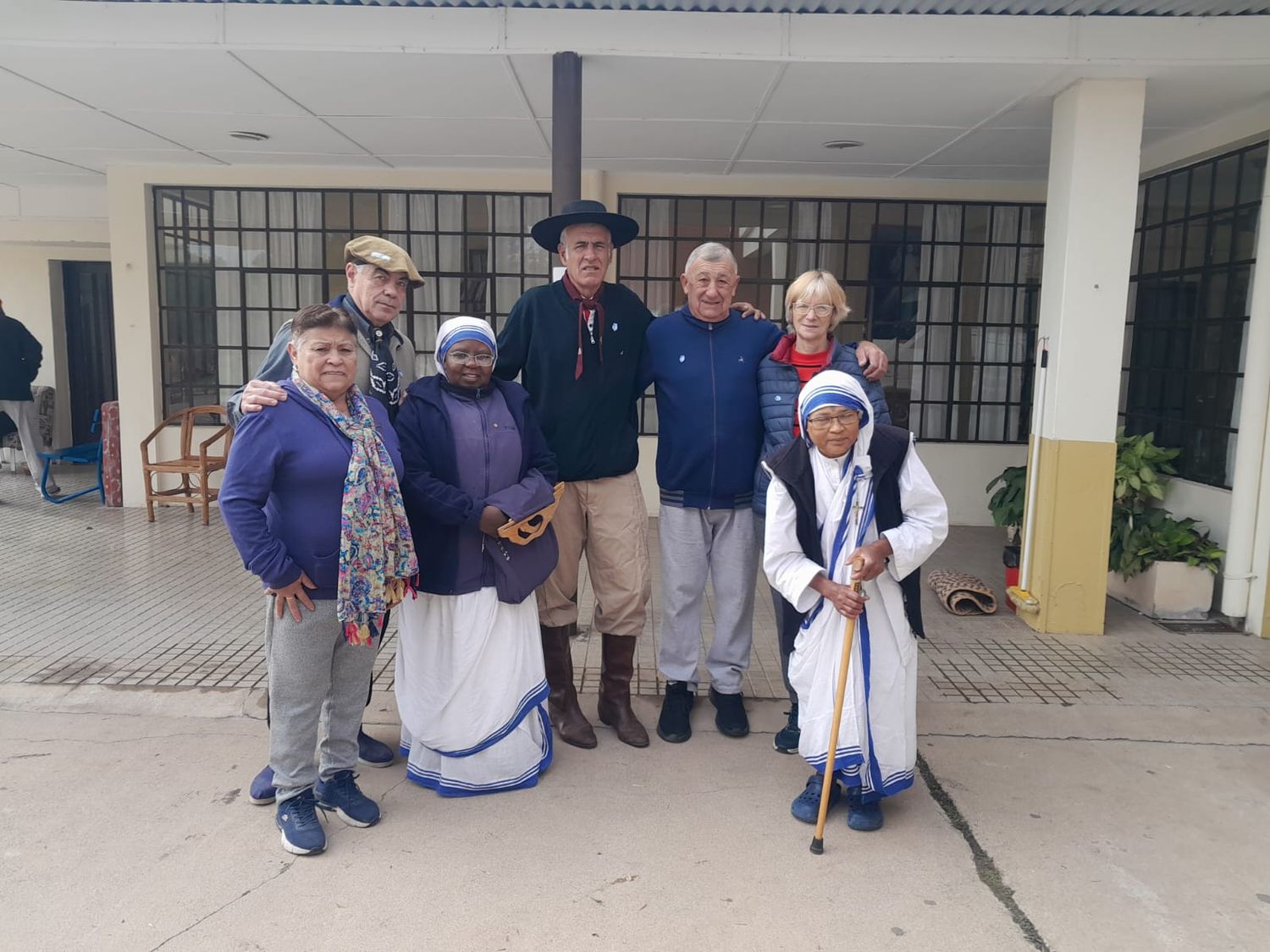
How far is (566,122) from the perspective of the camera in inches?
179

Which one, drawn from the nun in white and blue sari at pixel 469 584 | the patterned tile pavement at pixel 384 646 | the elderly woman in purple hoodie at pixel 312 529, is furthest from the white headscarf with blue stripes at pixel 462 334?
the patterned tile pavement at pixel 384 646

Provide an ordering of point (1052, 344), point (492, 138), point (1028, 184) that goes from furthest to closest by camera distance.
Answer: point (1028, 184)
point (492, 138)
point (1052, 344)

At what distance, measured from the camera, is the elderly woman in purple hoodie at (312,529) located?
2559mm

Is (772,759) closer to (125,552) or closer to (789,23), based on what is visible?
(789,23)

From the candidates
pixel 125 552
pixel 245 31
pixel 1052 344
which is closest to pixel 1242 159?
pixel 1052 344

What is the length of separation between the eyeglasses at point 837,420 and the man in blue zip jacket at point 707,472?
63cm

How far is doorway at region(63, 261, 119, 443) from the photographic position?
1064 cm

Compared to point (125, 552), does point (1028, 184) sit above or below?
above

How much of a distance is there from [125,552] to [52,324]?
18.0ft

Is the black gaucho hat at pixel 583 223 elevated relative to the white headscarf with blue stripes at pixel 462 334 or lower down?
elevated

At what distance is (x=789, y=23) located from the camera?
450 cm

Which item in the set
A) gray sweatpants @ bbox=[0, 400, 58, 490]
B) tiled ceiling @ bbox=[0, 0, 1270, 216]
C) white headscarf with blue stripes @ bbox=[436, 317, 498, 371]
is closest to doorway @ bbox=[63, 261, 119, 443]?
gray sweatpants @ bbox=[0, 400, 58, 490]

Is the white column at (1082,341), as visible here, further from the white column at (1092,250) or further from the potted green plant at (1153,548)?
the potted green plant at (1153,548)

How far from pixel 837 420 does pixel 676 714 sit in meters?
1.44
